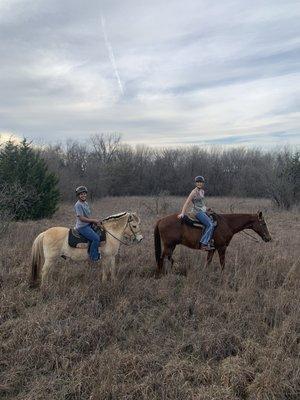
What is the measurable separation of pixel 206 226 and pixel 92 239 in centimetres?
279

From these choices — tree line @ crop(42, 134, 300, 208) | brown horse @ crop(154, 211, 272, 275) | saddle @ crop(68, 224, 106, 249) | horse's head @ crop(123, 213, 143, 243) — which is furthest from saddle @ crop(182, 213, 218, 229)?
tree line @ crop(42, 134, 300, 208)

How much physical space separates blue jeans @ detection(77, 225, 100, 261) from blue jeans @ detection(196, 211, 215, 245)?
2558 mm

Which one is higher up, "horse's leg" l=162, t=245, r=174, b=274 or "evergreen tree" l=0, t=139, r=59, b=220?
"evergreen tree" l=0, t=139, r=59, b=220

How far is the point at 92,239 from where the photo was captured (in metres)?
7.08

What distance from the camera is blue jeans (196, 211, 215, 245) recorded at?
8.45m

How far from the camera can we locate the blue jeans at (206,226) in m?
8.45

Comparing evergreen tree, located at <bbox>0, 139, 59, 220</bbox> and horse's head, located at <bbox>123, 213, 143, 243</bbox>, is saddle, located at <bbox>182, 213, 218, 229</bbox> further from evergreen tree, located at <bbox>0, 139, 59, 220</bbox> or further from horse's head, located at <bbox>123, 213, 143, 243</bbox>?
evergreen tree, located at <bbox>0, 139, 59, 220</bbox>

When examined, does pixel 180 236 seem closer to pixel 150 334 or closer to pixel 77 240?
pixel 77 240

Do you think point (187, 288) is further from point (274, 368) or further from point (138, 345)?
point (274, 368)

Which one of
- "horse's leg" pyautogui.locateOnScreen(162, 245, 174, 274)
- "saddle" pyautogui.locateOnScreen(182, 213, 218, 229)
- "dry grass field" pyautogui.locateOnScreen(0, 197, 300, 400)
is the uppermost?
"saddle" pyautogui.locateOnScreen(182, 213, 218, 229)

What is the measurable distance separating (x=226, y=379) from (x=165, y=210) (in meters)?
18.4

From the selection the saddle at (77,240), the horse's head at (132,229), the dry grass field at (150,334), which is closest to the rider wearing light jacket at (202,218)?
the dry grass field at (150,334)

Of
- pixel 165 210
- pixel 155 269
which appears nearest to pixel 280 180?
pixel 165 210

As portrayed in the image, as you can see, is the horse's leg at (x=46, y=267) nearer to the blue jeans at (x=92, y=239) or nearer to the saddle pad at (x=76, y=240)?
the saddle pad at (x=76, y=240)
